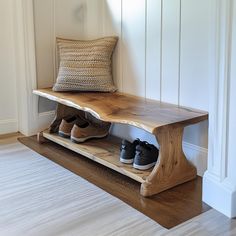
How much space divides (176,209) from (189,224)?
0.49 feet

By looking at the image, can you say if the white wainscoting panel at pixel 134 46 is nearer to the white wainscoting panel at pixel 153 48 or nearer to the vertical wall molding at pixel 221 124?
the white wainscoting panel at pixel 153 48

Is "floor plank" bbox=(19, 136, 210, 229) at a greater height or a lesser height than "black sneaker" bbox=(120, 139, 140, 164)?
lesser

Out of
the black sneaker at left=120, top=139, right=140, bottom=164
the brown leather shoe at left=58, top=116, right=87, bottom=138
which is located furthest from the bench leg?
the brown leather shoe at left=58, top=116, right=87, bottom=138

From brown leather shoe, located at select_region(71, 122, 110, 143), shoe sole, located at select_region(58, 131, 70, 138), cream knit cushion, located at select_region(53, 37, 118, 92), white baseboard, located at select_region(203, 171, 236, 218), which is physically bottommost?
white baseboard, located at select_region(203, 171, 236, 218)

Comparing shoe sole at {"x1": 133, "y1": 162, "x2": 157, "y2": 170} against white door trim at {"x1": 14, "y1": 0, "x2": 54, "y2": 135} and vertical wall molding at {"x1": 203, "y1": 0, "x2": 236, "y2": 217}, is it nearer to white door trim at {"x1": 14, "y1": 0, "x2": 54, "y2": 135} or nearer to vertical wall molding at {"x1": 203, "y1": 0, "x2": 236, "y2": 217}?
vertical wall molding at {"x1": 203, "y1": 0, "x2": 236, "y2": 217}

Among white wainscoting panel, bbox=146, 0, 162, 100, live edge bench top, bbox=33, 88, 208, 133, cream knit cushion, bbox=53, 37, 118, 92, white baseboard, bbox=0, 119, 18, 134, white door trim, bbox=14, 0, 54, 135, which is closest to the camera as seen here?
live edge bench top, bbox=33, 88, 208, 133

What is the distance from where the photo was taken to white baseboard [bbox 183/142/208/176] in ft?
7.24

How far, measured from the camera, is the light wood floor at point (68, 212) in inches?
65.5

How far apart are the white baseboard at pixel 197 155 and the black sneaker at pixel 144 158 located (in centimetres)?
26

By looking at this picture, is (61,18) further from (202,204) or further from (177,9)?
(202,204)

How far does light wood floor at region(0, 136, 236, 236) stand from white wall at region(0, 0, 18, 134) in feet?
2.54

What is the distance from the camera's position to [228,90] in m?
1.71

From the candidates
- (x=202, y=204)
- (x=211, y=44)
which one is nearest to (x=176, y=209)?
(x=202, y=204)

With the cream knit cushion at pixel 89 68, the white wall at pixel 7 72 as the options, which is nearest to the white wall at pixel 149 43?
the cream knit cushion at pixel 89 68
